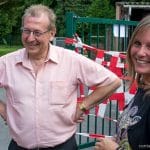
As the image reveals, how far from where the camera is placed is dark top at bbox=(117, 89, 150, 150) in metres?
2.33

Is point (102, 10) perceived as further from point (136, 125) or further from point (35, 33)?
point (136, 125)

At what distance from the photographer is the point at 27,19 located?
3.56m

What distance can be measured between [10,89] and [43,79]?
0.26 metres

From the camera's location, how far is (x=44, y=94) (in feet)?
11.6

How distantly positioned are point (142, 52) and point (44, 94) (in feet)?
3.97

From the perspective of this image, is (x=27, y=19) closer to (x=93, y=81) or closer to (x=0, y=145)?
(x=93, y=81)

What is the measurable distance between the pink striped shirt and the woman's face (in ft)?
3.65

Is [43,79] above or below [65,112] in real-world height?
above

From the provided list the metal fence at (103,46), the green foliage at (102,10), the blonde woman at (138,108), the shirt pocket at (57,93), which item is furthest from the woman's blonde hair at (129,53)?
the green foliage at (102,10)

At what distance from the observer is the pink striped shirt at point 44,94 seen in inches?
139

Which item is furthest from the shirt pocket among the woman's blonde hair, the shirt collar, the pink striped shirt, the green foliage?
the green foliage

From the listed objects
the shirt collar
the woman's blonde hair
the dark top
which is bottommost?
the dark top

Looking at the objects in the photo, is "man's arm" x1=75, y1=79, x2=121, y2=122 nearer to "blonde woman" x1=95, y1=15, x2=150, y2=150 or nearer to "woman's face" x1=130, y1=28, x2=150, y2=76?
"blonde woman" x1=95, y1=15, x2=150, y2=150

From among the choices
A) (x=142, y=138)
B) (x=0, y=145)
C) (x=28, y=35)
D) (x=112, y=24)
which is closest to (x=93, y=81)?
(x=28, y=35)
